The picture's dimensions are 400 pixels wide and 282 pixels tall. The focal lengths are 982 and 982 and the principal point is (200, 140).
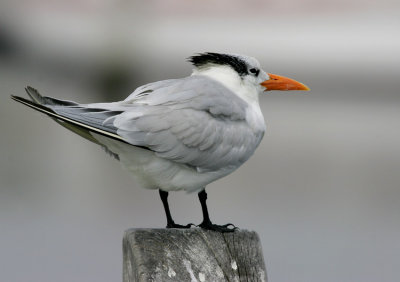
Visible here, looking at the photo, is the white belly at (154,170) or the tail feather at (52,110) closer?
the tail feather at (52,110)

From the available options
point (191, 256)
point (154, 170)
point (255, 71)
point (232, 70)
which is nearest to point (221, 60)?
point (232, 70)

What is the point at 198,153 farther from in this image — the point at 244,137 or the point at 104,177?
the point at 104,177

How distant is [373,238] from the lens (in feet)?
34.6

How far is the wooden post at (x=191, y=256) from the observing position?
3.51 m

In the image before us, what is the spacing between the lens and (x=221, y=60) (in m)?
5.09

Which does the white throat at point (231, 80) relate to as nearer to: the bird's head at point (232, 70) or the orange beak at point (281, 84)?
the bird's head at point (232, 70)

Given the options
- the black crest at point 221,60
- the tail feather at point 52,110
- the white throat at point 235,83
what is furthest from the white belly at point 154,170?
the black crest at point 221,60

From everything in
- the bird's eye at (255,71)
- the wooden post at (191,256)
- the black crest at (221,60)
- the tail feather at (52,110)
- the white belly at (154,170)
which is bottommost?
the wooden post at (191,256)

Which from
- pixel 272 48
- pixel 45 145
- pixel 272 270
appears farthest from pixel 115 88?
pixel 272 270

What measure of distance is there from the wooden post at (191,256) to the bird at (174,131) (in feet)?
1.84

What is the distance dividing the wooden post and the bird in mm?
560

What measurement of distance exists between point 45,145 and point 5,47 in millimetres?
2442

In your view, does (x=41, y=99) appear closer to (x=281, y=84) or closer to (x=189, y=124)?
(x=189, y=124)

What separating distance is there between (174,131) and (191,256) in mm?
1025
